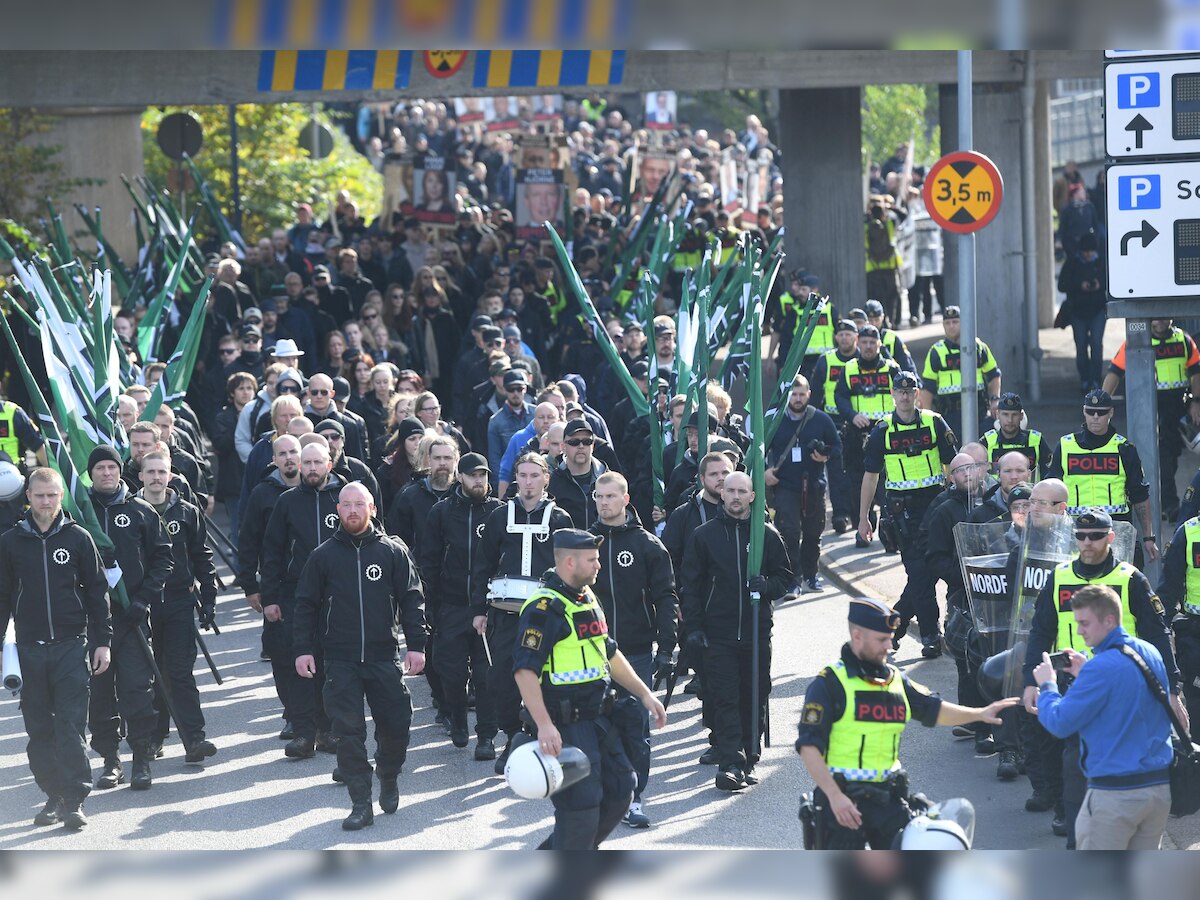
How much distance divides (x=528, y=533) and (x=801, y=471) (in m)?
4.77

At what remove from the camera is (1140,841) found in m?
6.66

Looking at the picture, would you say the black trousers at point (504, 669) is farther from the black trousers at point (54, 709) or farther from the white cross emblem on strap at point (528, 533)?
the black trousers at point (54, 709)

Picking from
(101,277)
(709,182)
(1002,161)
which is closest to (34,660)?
(101,277)

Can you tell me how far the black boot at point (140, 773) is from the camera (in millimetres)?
9789

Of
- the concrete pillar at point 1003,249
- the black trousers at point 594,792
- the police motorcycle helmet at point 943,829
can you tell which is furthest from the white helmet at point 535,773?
the concrete pillar at point 1003,249

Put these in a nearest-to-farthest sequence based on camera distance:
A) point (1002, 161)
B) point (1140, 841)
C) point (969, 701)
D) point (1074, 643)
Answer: point (1140, 841), point (1074, 643), point (969, 701), point (1002, 161)

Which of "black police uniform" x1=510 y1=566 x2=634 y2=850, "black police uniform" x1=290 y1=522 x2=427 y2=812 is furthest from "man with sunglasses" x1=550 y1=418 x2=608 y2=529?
"black police uniform" x1=510 y1=566 x2=634 y2=850

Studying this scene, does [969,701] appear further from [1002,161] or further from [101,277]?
[1002,161]

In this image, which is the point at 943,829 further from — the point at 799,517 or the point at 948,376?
the point at 948,376

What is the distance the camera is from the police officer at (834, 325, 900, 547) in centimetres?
1575

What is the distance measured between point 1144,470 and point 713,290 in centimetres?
631

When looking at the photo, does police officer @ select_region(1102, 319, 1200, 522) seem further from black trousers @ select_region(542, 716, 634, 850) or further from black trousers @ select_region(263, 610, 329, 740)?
black trousers @ select_region(542, 716, 634, 850)

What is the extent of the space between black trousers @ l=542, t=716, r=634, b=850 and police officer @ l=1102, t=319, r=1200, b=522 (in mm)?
9363

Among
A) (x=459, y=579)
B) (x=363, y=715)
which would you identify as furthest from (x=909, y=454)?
(x=363, y=715)
